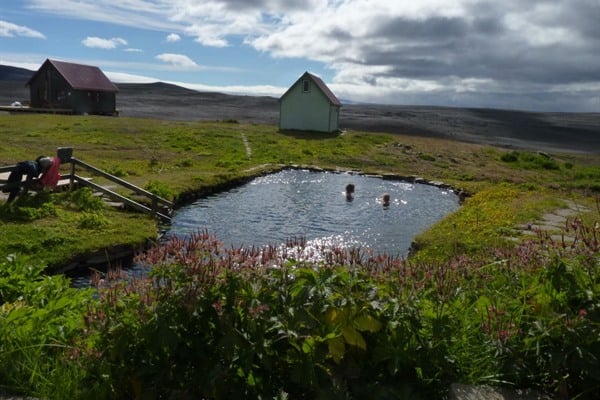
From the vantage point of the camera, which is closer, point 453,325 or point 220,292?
point 220,292

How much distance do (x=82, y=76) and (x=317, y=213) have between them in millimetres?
54644

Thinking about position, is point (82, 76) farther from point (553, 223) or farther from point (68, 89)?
point (553, 223)

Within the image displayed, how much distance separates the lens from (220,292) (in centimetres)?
407

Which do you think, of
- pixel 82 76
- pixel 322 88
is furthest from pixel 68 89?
pixel 322 88

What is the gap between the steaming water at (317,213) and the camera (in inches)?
699

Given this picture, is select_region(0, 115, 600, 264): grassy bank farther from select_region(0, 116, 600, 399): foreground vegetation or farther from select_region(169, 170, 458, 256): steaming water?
select_region(0, 116, 600, 399): foreground vegetation

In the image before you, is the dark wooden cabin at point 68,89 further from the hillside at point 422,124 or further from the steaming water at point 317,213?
the steaming water at point 317,213

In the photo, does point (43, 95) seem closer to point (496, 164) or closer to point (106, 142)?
point (106, 142)

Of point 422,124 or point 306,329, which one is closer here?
point 306,329

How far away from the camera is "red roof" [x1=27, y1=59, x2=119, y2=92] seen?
63.8m

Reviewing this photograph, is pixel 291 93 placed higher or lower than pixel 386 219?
higher

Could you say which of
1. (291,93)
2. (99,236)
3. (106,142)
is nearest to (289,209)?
(99,236)

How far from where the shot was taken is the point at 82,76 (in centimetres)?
6600

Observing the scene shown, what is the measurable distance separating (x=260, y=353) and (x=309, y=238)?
45.2 feet
